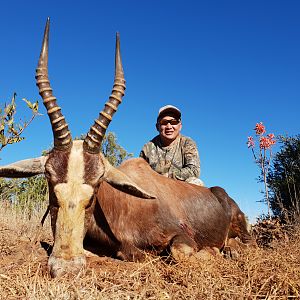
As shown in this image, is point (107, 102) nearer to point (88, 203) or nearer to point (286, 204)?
point (88, 203)

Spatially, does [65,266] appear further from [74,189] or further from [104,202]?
[104,202]

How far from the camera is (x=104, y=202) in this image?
A: 16.1 feet

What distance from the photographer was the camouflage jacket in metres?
7.50

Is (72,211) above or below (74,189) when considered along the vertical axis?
below

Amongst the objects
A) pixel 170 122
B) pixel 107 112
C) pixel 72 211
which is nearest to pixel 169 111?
pixel 170 122

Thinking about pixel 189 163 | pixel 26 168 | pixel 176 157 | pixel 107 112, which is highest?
pixel 176 157

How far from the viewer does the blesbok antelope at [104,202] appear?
3789 mm

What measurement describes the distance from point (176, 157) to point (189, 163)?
13.5 inches

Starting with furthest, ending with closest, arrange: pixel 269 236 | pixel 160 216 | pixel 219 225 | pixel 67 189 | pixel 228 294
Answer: pixel 269 236, pixel 219 225, pixel 160 216, pixel 67 189, pixel 228 294

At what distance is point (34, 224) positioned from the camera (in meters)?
8.94

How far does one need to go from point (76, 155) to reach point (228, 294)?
216 centimetres

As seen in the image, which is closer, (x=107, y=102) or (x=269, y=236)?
(x=107, y=102)

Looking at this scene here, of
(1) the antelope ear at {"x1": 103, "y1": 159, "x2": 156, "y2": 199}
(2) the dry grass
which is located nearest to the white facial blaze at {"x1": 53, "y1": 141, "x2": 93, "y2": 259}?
(2) the dry grass


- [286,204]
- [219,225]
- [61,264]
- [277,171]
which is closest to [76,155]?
[61,264]
